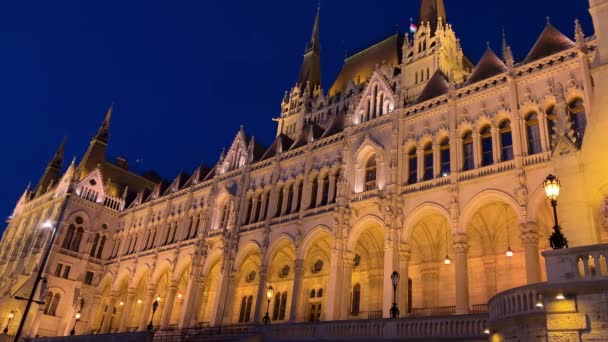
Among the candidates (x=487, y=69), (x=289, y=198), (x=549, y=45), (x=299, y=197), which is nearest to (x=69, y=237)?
(x=289, y=198)

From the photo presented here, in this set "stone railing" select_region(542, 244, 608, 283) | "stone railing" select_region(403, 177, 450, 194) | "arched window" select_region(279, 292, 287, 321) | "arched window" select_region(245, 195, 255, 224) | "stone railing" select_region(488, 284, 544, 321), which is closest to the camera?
"stone railing" select_region(542, 244, 608, 283)

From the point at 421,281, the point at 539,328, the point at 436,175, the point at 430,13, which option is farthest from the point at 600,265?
the point at 430,13

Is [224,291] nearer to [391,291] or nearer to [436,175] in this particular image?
[391,291]

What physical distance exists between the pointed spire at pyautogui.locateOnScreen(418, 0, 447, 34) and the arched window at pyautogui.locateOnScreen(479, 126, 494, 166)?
23020mm

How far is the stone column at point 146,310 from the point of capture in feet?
144

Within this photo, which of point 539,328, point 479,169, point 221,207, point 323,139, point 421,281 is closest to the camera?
point 539,328

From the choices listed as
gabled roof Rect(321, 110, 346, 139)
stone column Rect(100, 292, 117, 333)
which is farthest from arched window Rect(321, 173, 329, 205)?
stone column Rect(100, 292, 117, 333)

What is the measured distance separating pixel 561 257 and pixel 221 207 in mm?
34828

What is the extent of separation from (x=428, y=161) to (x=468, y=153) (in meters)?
2.66

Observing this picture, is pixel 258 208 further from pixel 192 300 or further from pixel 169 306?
pixel 169 306

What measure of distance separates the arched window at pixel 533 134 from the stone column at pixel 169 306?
30308 millimetres

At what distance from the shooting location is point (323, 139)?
124 feet

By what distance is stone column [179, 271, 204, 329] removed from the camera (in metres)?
39.9

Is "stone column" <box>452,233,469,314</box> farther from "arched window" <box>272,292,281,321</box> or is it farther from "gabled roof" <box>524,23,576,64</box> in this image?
"arched window" <box>272,292,281,321</box>
